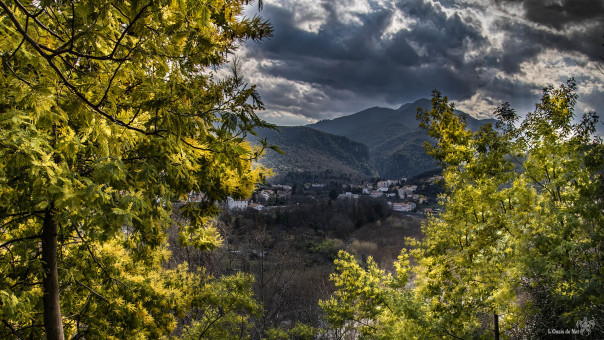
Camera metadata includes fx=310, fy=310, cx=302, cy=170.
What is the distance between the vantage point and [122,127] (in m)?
1.92

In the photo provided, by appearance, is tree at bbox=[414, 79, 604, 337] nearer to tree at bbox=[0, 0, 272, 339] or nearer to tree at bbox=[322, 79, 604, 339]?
tree at bbox=[322, 79, 604, 339]

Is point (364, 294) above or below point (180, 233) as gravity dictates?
below

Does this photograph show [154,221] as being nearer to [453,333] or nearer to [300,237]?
[453,333]

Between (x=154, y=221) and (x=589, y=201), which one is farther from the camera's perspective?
(x=589, y=201)

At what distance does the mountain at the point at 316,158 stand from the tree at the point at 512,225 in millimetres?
93365

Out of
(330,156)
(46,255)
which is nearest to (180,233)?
(46,255)

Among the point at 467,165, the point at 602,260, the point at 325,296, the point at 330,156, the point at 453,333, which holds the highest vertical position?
the point at 330,156

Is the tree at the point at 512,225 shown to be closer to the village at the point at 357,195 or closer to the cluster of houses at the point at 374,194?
the village at the point at 357,195

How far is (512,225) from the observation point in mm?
4836

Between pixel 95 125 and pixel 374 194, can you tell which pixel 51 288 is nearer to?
pixel 95 125

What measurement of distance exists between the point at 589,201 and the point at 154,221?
5070 mm

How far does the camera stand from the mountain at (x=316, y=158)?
108625 millimetres

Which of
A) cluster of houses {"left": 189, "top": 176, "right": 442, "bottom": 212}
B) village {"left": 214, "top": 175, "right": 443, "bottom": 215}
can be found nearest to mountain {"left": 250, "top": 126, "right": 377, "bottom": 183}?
village {"left": 214, "top": 175, "right": 443, "bottom": 215}

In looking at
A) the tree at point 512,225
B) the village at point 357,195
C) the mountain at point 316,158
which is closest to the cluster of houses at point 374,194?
the village at point 357,195
